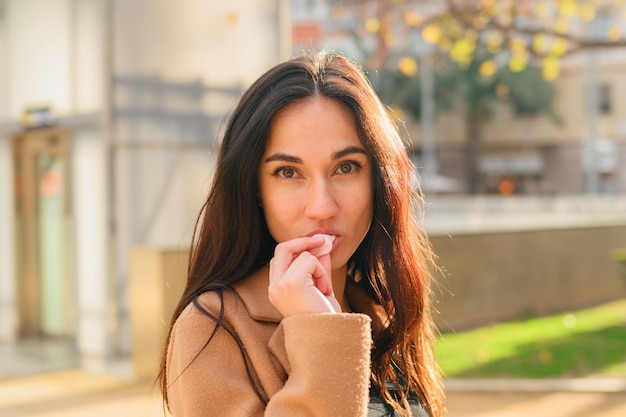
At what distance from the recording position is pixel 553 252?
518 inches

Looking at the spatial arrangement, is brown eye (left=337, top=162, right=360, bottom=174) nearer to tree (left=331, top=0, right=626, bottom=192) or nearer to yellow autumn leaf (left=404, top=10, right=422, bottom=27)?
tree (left=331, top=0, right=626, bottom=192)

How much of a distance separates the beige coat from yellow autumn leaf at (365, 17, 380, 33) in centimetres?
1153

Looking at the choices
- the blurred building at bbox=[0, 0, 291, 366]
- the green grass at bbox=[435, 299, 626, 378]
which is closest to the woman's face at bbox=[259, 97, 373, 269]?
the green grass at bbox=[435, 299, 626, 378]

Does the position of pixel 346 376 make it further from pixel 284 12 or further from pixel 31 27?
pixel 31 27

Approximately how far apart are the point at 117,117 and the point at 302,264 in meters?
7.77

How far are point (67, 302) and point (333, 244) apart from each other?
922 centimetres

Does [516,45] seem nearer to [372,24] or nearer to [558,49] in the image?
[558,49]

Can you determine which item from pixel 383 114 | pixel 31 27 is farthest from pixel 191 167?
pixel 383 114

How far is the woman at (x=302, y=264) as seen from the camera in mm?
1620

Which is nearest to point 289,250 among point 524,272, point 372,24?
point 524,272

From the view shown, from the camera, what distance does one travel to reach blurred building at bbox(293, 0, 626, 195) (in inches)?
1986

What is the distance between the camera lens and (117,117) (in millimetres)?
9133

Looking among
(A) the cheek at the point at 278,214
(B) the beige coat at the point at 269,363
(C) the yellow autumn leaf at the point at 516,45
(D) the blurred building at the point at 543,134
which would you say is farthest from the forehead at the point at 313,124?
(D) the blurred building at the point at 543,134

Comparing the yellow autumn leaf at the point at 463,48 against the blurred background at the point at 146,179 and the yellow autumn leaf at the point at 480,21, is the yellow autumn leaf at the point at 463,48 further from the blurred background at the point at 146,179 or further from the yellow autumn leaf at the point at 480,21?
the yellow autumn leaf at the point at 480,21
